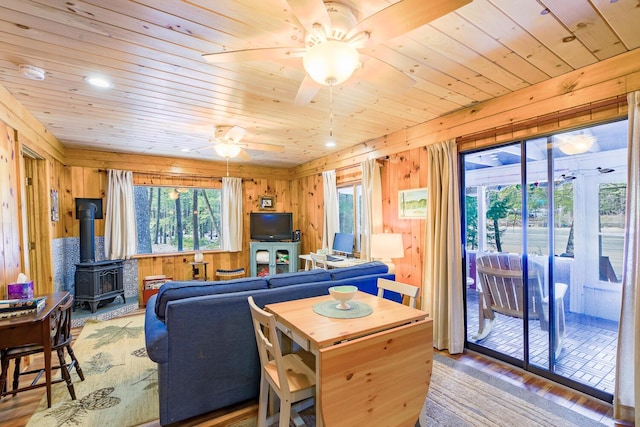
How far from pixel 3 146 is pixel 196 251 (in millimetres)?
3329

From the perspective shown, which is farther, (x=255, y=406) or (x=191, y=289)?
(x=255, y=406)

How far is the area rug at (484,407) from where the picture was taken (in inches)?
77.2

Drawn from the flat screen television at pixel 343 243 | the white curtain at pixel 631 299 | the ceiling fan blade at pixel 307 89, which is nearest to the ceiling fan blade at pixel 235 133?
the ceiling fan blade at pixel 307 89

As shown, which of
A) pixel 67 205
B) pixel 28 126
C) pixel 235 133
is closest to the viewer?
pixel 28 126

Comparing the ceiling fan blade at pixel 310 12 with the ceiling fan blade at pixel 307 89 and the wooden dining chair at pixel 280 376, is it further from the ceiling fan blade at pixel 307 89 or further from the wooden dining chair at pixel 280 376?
the wooden dining chair at pixel 280 376

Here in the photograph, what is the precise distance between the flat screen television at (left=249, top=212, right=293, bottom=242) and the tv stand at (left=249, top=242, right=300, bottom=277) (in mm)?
142

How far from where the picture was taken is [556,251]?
8.08ft

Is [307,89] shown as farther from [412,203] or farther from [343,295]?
[412,203]

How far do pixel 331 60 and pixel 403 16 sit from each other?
0.35 metres

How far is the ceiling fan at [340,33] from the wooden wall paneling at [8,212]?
2329mm

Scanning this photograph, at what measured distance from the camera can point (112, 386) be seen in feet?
7.97

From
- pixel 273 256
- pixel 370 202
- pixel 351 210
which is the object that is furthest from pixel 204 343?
pixel 273 256

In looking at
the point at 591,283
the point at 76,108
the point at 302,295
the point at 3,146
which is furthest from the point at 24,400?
the point at 591,283

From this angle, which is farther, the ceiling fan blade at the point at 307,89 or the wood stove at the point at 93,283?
the wood stove at the point at 93,283
